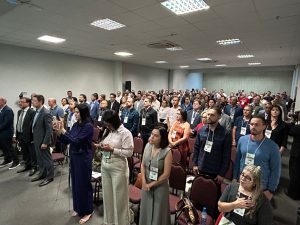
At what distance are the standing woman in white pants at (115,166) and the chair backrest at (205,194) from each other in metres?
0.80

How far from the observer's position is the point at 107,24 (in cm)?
443

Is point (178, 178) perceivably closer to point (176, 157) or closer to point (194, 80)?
point (176, 157)

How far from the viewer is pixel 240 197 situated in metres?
1.53

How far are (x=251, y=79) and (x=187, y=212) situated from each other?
16.0m

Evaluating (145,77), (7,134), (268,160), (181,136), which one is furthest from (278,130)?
(145,77)

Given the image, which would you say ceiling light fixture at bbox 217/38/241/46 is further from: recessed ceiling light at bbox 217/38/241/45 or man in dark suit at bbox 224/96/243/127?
man in dark suit at bbox 224/96/243/127

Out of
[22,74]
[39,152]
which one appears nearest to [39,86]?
[22,74]

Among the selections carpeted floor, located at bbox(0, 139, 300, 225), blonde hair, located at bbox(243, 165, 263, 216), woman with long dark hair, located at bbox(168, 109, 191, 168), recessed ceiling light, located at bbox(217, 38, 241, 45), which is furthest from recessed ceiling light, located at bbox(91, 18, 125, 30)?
blonde hair, located at bbox(243, 165, 263, 216)

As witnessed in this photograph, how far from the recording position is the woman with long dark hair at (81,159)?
2439 mm

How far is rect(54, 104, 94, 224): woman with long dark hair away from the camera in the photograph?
8.00 feet

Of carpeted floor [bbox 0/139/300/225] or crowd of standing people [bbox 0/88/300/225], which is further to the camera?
carpeted floor [bbox 0/139/300/225]

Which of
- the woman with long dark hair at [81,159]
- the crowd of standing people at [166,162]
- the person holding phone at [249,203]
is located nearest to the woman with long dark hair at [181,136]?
the crowd of standing people at [166,162]

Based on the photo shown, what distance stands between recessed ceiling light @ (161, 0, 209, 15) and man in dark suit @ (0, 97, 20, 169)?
12.8ft

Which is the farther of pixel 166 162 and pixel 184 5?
pixel 184 5
